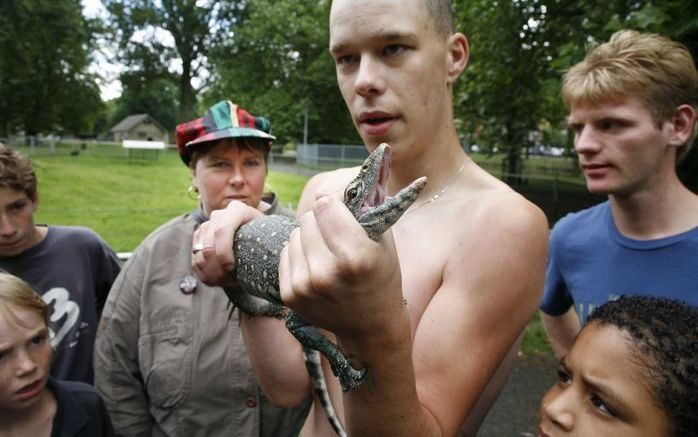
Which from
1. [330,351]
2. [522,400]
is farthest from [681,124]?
[522,400]

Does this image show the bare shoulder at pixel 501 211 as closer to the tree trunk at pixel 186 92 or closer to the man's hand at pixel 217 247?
the man's hand at pixel 217 247

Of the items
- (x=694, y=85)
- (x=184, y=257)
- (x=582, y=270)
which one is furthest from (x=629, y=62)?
(x=184, y=257)

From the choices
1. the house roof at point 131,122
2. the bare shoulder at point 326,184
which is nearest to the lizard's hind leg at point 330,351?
the bare shoulder at point 326,184

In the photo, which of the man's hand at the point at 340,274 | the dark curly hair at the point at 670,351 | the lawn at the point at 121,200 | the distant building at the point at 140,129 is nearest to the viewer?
the man's hand at the point at 340,274

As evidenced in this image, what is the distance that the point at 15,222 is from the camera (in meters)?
3.27

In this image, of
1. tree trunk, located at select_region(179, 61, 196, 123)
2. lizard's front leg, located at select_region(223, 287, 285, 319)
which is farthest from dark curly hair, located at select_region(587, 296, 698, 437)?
tree trunk, located at select_region(179, 61, 196, 123)

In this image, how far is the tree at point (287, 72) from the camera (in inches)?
1473

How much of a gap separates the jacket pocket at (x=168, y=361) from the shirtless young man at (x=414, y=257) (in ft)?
2.42

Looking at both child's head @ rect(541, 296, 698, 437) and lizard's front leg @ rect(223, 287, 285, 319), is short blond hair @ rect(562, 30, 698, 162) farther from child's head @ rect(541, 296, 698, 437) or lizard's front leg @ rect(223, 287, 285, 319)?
lizard's front leg @ rect(223, 287, 285, 319)

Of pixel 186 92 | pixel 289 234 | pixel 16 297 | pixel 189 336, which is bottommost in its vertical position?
pixel 189 336

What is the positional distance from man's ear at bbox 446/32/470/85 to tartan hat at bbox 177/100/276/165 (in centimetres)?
134

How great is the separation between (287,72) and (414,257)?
41352mm

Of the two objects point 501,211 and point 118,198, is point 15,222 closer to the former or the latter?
point 501,211

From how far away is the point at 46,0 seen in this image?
22.7 metres
